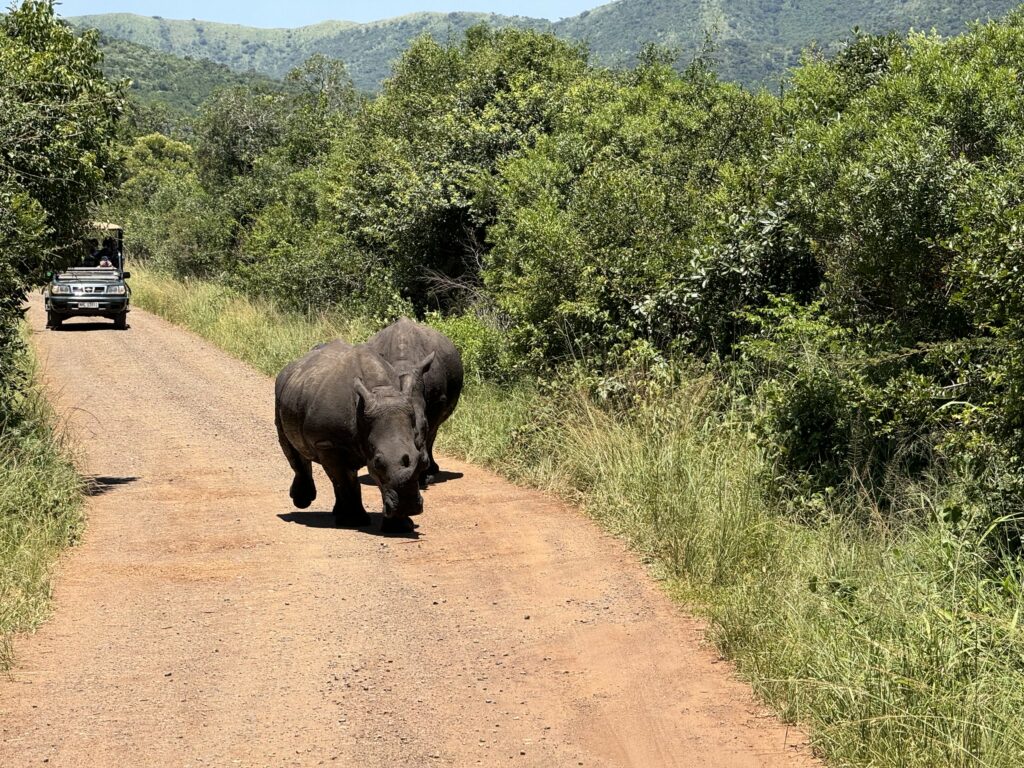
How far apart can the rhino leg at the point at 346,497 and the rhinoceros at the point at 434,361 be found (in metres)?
1.59

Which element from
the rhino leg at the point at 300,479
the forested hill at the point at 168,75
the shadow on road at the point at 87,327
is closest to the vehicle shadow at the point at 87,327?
the shadow on road at the point at 87,327

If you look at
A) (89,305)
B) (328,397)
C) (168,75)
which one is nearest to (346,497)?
(328,397)

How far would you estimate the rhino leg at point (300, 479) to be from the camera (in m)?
12.0

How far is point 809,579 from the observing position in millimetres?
7863

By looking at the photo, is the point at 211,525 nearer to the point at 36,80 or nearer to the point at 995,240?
the point at 36,80

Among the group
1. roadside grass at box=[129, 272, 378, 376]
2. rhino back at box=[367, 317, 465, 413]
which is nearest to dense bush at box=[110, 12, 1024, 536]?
roadside grass at box=[129, 272, 378, 376]

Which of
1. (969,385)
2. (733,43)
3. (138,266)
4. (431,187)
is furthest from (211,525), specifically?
(733,43)

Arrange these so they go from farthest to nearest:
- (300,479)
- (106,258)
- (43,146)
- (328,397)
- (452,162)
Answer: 1. (106,258)
2. (452,162)
3. (43,146)
4. (300,479)
5. (328,397)

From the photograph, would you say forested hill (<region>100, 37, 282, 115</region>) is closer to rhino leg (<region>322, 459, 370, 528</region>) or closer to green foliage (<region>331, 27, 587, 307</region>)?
green foliage (<region>331, 27, 587, 307</region>)

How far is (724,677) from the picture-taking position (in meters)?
7.15

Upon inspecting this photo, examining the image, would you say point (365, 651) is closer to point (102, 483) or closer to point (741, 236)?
point (102, 483)

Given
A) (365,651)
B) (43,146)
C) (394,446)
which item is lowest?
(365,651)

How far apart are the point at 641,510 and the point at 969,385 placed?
2.71 meters

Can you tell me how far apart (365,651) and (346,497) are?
12.4 ft
